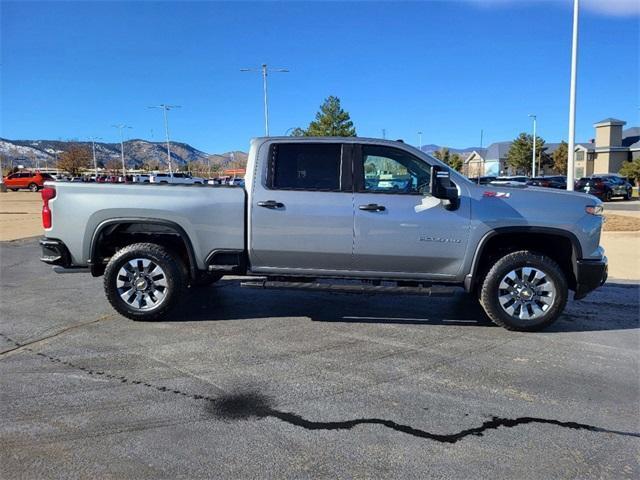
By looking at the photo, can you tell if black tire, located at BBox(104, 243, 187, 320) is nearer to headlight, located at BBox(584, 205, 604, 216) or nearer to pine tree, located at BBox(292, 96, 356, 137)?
headlight, located at BBox(584, 205, 604, 216)

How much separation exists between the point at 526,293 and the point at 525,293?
11 millimetres

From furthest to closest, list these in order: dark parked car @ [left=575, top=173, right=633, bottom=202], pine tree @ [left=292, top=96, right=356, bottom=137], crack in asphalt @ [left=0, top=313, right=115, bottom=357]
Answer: pine tree @ [left=292, top=96, right=356, bottom=137] < dark parked car @ [left=575, top=173, right=633, bottom=202] < crack in asphalt @ [left=0, top=313, right=115, bottom=357]

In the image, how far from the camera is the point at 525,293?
548 cm

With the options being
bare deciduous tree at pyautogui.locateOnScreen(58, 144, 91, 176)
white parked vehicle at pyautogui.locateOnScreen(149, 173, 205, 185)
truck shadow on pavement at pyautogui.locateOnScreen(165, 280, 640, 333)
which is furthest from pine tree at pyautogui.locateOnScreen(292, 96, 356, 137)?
bare deciduous tree at pyautogui.locateOnScreen(58, 144, 91, 176)

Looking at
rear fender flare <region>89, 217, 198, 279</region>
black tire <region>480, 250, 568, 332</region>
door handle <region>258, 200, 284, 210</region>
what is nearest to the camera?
black tire <region>480, 250, 568, 332</region>

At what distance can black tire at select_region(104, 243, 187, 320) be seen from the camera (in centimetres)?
572

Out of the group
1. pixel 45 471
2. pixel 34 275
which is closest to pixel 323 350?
pixel 45 471

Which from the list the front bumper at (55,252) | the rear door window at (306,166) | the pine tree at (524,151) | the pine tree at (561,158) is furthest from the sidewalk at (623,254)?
the pine tree at (561,158)

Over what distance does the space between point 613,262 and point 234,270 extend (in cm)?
807

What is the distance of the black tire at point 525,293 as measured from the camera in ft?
17.8

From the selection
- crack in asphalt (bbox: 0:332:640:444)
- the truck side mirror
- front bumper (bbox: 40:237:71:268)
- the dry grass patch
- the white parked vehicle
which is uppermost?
the white parked vehicle

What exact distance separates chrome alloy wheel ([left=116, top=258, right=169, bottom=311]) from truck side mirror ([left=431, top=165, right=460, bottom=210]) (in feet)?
10.2

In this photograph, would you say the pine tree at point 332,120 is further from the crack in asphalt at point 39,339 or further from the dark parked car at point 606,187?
the crack in asphalt at point 39,339

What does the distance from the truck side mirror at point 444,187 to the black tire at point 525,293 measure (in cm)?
84
